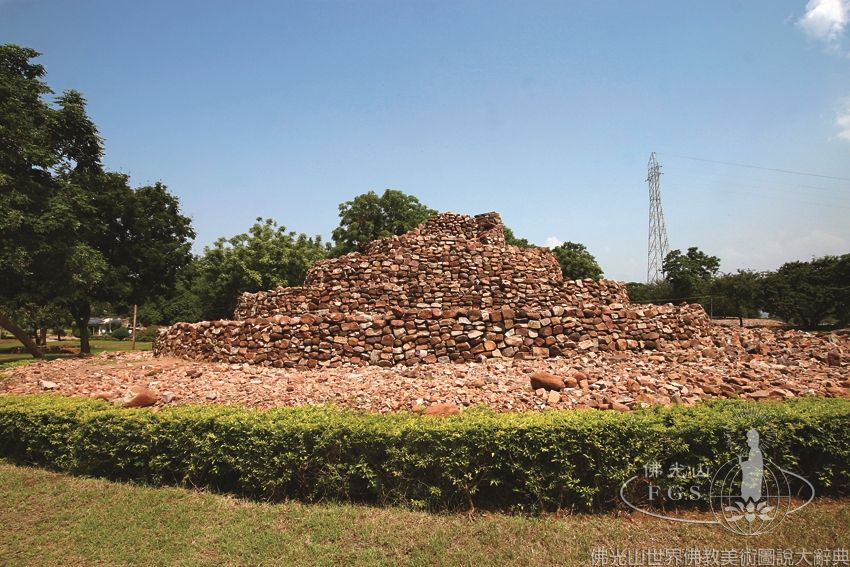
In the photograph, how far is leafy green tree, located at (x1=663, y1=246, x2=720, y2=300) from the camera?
177 feet

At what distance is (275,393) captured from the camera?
24.4 feet

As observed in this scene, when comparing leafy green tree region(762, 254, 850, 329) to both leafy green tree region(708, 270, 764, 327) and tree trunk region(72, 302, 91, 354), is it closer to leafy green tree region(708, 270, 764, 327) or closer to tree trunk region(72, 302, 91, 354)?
leafy green tree region(708, 270, 764, 327)

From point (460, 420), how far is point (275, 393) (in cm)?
396

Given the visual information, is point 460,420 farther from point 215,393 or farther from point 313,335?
point 313,335

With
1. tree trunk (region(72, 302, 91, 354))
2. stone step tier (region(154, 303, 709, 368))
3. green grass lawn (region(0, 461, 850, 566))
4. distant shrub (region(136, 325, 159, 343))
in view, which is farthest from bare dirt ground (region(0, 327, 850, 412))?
distant shrub (region(136, 325, 159, 343))

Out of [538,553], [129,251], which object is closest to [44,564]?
[538,553]

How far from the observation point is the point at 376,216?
1369 inches

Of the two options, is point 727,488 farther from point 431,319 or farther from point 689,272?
point 689,272

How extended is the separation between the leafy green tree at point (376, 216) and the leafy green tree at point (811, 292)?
3208 centimetres

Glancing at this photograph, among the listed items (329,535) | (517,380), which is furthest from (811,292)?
(329,535)

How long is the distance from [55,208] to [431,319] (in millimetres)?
14827

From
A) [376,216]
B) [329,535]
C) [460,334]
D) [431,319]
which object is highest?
[376,216]

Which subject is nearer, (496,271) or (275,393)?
(275,393)

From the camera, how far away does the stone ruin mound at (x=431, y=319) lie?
31.8ft
